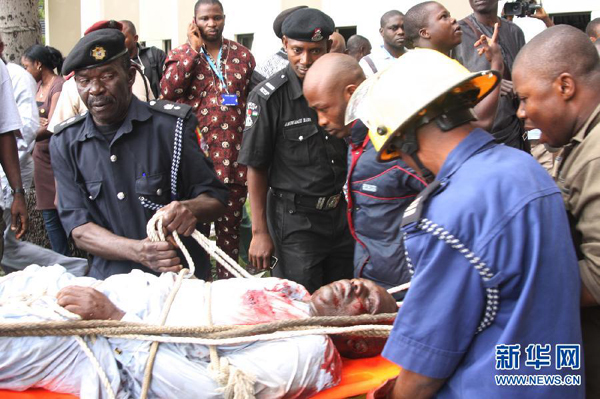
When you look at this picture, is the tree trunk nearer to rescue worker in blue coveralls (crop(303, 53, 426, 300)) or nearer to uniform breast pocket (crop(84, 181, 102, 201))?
uniform breast pocket (crop(84, 181, 102, 201))

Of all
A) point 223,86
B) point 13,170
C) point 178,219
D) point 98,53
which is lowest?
point 13,170

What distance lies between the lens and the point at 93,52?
347 cm

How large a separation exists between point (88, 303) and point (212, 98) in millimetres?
3196

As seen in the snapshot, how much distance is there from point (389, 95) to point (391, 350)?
0.78m

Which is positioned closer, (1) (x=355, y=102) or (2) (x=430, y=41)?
(1) (x=355, y=102)

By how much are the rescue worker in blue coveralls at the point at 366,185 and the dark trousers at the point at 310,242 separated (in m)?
0.65

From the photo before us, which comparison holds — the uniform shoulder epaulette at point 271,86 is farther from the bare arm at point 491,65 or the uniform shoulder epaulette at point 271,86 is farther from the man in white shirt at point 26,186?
the man in white shirt at point 26,186

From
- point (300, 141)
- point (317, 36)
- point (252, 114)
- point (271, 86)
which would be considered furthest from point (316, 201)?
point (317, 36)

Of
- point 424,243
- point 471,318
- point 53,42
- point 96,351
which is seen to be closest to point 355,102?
point 424,243

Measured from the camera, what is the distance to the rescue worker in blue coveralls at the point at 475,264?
1812 millimetres

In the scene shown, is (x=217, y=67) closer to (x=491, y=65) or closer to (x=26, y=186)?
(x=26, y=186)

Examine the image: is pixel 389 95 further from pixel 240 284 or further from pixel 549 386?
pixel 240 284

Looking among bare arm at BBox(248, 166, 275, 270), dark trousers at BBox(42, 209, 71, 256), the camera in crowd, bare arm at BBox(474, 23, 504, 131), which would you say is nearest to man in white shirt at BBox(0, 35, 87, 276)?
dark trousers at BBox(42, 209, 71, 256)

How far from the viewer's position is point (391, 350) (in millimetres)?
1960
